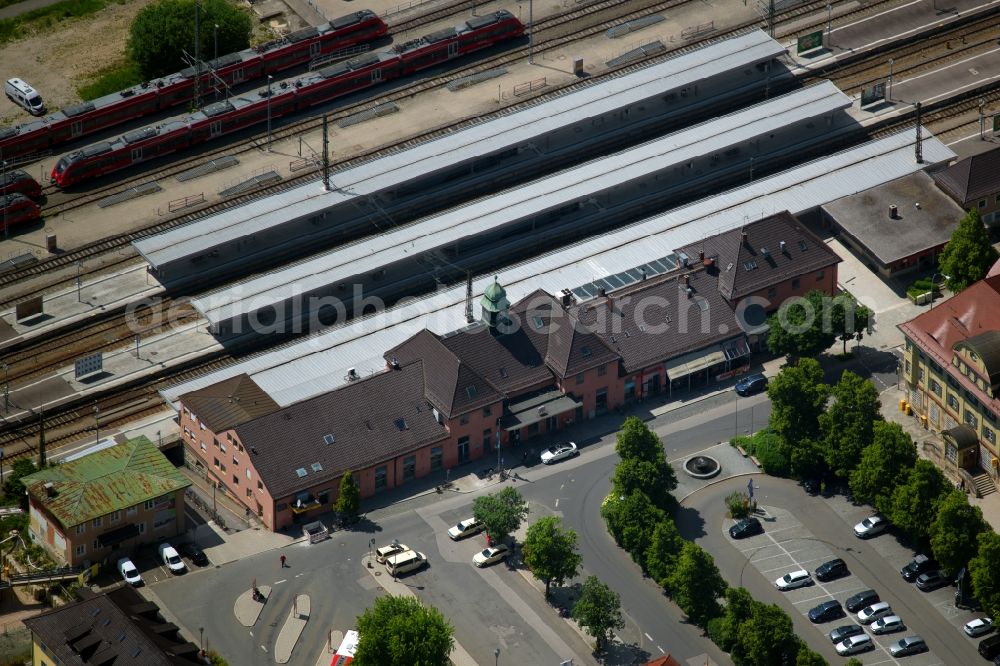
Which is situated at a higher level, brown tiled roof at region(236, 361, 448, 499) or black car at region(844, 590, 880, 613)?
brown tiled roof at region(236, 361, 448, 499)

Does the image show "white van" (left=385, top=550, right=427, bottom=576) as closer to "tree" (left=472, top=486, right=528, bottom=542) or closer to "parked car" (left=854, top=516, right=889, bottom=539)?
"tree" (left=472, top=486, right=528, bottom=542)

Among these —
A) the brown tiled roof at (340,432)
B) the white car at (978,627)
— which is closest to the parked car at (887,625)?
the white car at (978,627)

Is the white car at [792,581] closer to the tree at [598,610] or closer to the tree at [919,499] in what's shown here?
the tree at [919,499]

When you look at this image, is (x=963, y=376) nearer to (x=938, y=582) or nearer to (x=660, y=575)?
(x=938, y=582)

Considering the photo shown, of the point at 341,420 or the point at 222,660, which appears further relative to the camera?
the point at 341,420

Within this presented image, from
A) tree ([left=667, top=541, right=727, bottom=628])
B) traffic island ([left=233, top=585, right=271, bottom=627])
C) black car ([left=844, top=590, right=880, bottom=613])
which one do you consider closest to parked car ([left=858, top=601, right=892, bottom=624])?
black car ([left=844, top=590, right=880, bottom=613])

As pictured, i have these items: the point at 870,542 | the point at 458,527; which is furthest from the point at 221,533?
the point at 870,542

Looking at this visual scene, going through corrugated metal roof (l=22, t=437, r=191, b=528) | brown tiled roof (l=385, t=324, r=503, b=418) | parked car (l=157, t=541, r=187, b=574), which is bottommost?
parked car (l=157, t=541, r=187, b=574)
